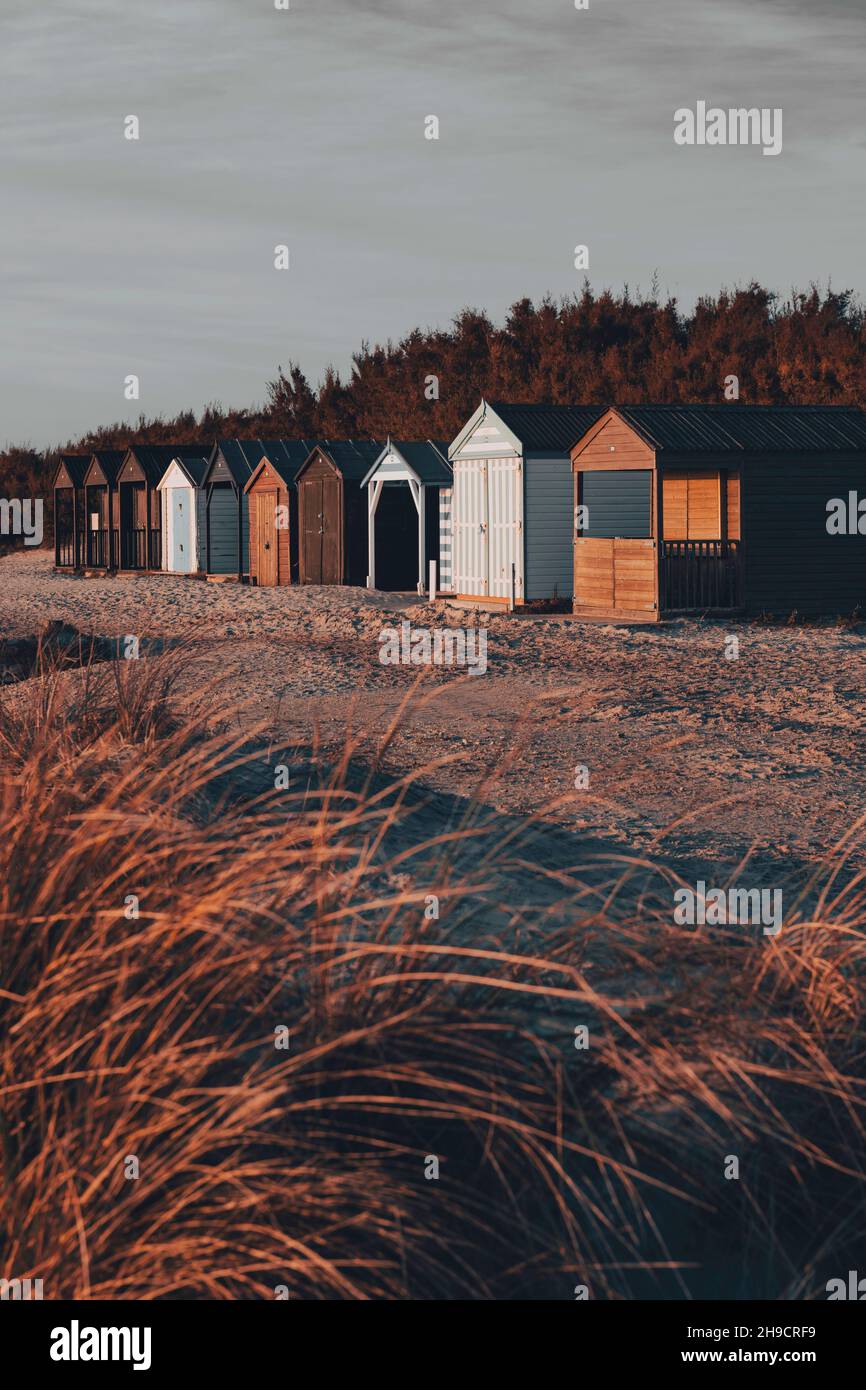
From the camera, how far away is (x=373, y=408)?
53969mm

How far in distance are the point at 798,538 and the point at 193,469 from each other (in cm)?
2065

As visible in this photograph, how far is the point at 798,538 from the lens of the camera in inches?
925

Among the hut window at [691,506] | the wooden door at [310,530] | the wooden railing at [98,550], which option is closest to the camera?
the hut window at [691,506]

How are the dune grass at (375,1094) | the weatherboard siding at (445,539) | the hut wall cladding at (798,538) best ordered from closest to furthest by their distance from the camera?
the dune grass at (375,1094)
the hut wall cladding at (798,538)
the weatherboard siding at (445,539)

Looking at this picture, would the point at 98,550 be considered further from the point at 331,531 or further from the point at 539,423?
the point at 539,423

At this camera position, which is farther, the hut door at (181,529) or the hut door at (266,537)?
the hut door at (181,529)

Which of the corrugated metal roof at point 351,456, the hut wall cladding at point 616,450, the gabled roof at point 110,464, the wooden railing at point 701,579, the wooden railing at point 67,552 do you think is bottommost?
the wooden railing at point 701,579

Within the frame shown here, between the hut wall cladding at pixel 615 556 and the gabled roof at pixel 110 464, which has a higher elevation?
the gabled roof at pixel 110 464

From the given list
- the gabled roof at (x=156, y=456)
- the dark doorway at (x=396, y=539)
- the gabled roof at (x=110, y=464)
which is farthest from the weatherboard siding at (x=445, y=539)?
the gabled roof at (x=110, y=464)

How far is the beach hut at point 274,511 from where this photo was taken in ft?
116

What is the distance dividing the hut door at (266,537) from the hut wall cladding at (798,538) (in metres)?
15.0

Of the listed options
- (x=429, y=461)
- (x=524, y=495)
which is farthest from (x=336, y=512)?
(x=524, y=495)

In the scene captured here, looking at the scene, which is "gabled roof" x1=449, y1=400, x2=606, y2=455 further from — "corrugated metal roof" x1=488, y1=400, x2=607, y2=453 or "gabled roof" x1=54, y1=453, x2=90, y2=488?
"gabled roof" x1=54, y1=453, x2=90, y2=488

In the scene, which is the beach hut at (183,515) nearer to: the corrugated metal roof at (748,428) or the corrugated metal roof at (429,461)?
the corrugated metal roof at (429,461)
